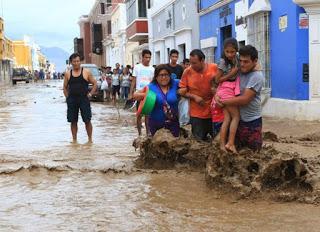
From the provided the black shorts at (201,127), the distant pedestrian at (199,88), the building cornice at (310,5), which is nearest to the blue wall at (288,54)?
the building cornice at (310,5)

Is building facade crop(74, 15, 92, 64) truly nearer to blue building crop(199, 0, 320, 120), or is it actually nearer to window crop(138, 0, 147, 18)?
window crop(138, 0, 147, 18)

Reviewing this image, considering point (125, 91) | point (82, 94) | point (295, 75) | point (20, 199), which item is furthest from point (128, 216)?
point (125, 91)

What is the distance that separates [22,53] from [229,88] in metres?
104

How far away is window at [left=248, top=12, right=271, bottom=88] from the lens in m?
13.5

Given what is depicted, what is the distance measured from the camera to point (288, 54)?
12297mm

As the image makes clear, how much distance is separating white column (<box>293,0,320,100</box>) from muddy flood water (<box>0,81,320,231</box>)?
181 inches

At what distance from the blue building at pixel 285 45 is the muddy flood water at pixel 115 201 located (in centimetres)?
468

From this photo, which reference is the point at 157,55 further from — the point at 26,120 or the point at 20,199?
the point at 20,199

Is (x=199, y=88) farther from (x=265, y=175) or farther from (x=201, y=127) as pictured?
(x=265, y=175)

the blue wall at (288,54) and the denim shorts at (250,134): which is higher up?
the blue wall at (288,54)

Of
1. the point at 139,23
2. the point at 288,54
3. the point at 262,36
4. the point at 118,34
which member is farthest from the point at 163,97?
the point at 118,34

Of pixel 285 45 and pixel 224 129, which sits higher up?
pixel 285 45

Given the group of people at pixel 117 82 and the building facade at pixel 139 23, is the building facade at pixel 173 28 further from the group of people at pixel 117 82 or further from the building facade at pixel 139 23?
the group of people at pixel 117 82

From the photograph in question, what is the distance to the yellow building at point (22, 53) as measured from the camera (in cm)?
10338
